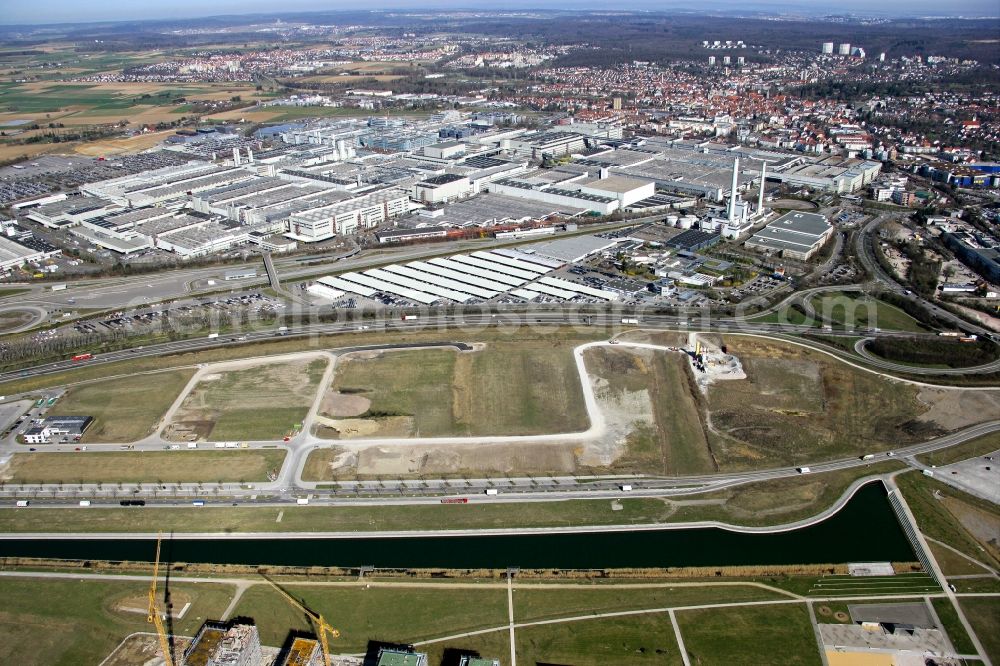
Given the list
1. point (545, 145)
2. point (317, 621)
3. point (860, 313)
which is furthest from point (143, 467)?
point (545, 145)

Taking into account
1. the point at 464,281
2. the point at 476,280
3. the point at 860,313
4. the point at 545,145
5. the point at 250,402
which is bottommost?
the point at 860,313

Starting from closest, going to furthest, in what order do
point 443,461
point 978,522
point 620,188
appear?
point 978,522
point 443,461
point 620,188

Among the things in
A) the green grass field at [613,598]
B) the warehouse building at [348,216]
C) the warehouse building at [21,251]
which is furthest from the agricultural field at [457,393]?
the warehouse building at [21,251]

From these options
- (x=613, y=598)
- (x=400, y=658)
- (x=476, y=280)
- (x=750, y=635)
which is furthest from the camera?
(x=476, y=280)

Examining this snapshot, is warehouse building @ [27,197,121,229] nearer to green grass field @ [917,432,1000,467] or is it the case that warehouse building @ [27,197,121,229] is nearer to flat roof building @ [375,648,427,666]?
flat roof building @ [375,648,427,666]

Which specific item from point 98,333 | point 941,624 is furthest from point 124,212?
point 941,624

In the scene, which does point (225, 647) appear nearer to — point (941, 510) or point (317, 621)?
point (317, 621)

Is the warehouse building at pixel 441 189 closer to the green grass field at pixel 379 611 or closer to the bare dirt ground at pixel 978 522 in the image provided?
the green grass field at pixel 379 611
